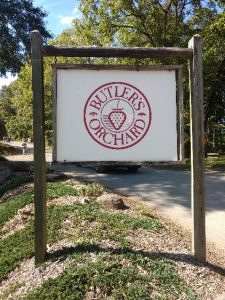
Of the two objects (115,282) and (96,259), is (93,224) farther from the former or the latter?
(115,282)

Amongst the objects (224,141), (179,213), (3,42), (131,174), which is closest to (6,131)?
(224,141)

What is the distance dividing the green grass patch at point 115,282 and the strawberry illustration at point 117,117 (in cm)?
148

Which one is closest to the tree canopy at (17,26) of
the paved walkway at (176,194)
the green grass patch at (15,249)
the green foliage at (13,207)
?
the paved walkway at (176,194)

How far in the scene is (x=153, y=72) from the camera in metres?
5.27

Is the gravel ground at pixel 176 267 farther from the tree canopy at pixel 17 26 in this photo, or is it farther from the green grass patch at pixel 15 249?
the tree canopy at pixel 17 26

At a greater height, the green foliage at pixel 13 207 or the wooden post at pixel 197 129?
the wooden post at pixel 197 129

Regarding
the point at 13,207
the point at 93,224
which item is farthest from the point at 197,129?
the point at 13,207

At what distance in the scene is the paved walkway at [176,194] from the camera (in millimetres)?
7966

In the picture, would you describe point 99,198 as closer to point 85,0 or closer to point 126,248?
point 126,248

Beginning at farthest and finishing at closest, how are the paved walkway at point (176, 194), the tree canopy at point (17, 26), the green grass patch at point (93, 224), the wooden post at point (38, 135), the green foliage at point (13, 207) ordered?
the tree canopy at point (17, 26)
the paved walkway at point (176, 194)
the green foliage at point (13, 207)
the green grass patch at point (93, 224)
the wooden post at point (38, 135)

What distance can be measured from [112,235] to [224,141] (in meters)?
29.2

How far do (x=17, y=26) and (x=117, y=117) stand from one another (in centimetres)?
1775

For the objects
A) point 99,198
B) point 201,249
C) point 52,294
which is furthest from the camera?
point 99,198

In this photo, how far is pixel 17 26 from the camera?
21.4 metres
